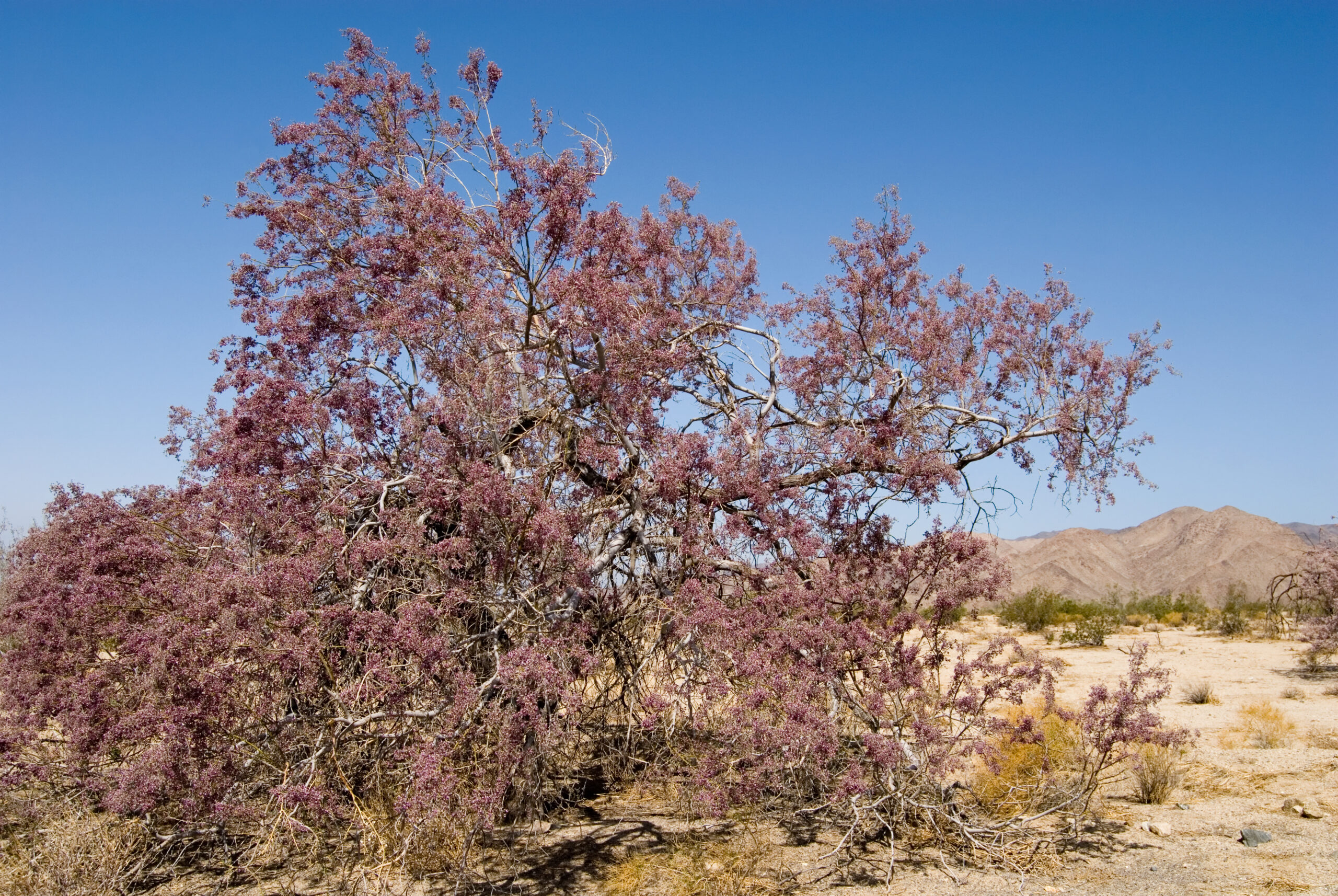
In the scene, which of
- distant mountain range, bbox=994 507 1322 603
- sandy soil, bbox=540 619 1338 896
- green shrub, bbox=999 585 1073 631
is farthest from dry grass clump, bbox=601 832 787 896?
distant mountain range, bbox=994 507 1322 603

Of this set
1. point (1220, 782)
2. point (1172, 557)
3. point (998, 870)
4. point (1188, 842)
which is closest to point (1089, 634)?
point (1220, 782)

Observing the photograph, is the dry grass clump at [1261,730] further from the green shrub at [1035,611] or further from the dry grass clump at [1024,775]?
the green shrub at [1035,611]

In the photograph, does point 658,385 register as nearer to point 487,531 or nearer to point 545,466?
point 545,466

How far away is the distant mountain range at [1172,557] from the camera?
42.4 metres

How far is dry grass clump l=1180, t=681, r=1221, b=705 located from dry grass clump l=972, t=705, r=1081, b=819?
5153 mm

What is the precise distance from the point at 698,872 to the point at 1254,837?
4462mm

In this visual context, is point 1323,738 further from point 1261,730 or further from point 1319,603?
point 1319,603

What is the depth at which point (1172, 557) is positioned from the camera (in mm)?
48406

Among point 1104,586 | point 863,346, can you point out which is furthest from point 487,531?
point 1104,586

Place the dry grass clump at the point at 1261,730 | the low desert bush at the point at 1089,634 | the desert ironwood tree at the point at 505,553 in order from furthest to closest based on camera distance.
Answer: the low desert bush at the point at 1089,634 → the dry grass clump at the point at 1261,730 → the desert ironwood tree at the point at 505,553

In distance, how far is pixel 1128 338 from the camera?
28.2 feet

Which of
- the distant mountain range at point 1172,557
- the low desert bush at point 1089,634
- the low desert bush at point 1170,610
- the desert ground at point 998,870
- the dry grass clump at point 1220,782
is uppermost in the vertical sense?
the distant mountain range at point 1172,557

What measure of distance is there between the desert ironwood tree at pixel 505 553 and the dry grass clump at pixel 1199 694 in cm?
505

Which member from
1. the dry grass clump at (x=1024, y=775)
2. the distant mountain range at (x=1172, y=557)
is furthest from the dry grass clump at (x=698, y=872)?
the distant mountain range at (x=1172, y=557)
